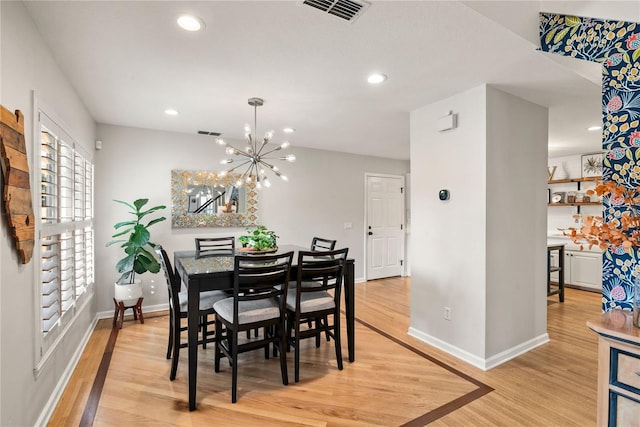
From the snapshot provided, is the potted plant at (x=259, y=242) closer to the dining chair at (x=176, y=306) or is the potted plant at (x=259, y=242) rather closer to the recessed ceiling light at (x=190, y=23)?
the dining chair at (x=176, y=306)

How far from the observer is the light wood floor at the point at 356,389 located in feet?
6.96

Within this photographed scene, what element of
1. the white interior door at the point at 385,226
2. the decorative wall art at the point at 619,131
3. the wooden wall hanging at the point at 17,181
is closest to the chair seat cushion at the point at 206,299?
the wooden wall hanging at the point at 17,181

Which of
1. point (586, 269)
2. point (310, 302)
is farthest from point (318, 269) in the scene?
point (586, 269)

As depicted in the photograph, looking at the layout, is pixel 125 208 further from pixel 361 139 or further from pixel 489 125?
pixel 489 125

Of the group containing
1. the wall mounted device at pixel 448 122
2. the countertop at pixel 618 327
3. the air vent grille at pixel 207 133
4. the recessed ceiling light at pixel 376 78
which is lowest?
the countertop at pixel 618 327

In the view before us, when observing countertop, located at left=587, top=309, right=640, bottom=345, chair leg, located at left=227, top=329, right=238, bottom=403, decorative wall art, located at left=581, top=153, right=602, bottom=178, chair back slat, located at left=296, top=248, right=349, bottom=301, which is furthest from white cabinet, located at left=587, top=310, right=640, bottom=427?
decorative wall art, located at left=581, top=153, right=602, bottom=178

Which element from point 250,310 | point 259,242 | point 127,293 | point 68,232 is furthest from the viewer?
point 127,293

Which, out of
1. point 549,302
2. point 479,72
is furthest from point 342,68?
point 549,302

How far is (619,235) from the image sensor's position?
161cm

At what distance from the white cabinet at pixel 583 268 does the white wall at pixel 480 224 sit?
290 centimetres

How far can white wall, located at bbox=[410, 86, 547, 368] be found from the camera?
2811mm

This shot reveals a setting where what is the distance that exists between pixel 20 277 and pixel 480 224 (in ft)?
10.7

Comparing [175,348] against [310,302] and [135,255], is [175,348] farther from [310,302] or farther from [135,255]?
[135,255]

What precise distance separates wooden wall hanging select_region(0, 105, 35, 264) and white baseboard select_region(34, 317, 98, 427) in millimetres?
1058
